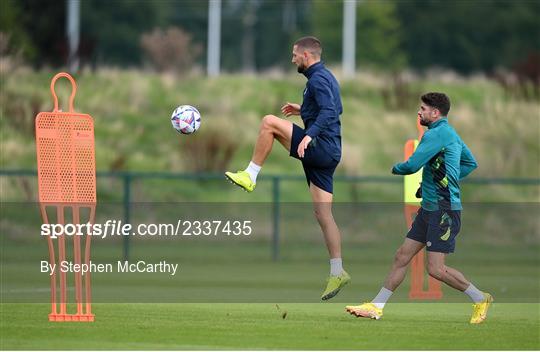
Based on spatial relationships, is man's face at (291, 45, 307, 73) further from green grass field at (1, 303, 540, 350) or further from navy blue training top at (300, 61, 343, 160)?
green grass field at (1, 303, 540, 350)

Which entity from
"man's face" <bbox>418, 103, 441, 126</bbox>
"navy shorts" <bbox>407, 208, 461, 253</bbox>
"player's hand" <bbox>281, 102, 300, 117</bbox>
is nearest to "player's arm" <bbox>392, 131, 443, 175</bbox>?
"man's face" <bbox>418, 103, 441, 126</bbox>

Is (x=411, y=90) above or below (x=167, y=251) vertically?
above

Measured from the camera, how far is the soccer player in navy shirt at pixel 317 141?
1284cm

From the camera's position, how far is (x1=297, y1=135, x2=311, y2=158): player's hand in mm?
12477

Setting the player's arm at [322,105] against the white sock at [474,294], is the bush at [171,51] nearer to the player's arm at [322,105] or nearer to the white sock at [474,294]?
the player's arm at [322,105]

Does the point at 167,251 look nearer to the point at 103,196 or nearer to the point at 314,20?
the point at 103,196

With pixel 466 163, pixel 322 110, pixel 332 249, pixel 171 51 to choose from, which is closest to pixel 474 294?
pixel 466 163

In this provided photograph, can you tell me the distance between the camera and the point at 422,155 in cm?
1220

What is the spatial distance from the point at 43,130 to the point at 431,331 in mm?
3955

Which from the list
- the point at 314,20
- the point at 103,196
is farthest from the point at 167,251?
the point at 314,20

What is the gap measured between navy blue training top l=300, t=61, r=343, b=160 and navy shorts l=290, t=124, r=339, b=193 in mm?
52

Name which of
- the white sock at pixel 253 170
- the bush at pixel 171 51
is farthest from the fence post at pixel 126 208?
the bush at pixel 171 51

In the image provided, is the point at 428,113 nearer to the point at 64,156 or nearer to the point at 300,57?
the point at 300,57

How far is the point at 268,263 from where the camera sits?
23.0 meters
